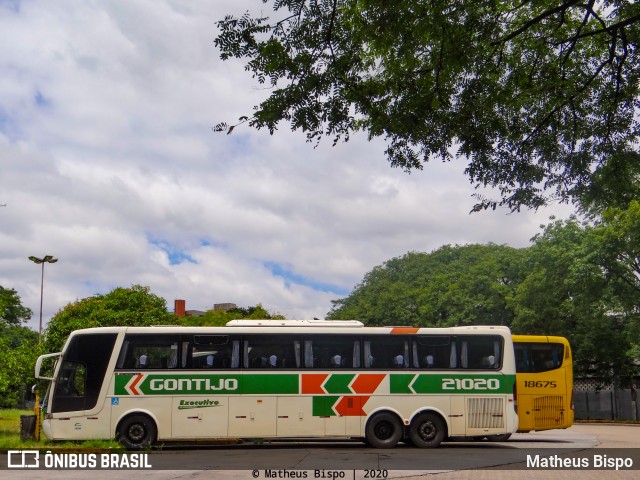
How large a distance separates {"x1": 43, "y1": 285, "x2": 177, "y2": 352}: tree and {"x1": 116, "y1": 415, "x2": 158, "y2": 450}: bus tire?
16.1 m

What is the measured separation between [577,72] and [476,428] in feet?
35.5

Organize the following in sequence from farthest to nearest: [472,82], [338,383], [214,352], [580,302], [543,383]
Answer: [580,302]
[543,383]
[338,383]
[214,352]
[472,82]

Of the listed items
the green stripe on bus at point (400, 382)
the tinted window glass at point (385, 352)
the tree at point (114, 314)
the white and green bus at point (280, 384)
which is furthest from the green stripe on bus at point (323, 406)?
the tree at point (114, 314)

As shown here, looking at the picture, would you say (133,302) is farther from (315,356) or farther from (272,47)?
(272,47)

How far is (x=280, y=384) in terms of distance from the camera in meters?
20.3

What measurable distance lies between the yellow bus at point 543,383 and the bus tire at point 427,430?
3.88 metres

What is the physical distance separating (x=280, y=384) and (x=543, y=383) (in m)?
8.42

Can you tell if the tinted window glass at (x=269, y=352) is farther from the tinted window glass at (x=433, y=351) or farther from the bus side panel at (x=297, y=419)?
the tinted window glass at (x=433, y=351)

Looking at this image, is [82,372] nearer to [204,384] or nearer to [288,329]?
[204,384]

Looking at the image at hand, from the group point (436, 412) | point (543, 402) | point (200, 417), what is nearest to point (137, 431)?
point (200, 417)

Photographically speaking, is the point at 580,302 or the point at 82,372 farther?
the point at 580,302

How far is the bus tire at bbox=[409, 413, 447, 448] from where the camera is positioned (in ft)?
67.1

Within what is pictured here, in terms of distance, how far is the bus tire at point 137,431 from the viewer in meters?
19.6

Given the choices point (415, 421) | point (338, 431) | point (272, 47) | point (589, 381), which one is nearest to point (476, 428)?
point (415, 421)
